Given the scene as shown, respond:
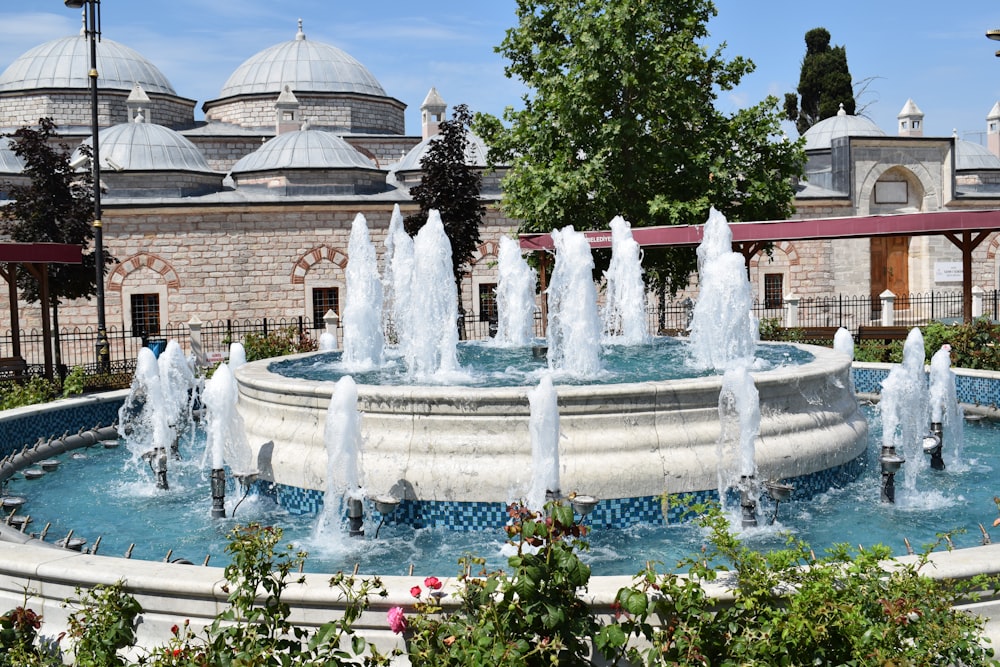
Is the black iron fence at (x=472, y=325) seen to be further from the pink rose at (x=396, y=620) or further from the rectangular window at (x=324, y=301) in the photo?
the pink rose at (x=396, y=620)

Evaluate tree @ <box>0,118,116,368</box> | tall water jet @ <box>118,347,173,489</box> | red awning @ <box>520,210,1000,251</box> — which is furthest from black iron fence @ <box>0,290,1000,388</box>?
tall water jet @ <box>118,347,173,489</box>

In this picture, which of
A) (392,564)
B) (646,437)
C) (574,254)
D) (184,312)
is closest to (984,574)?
(646,437)

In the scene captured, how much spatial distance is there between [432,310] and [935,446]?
4.96m

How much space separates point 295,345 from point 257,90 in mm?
17625

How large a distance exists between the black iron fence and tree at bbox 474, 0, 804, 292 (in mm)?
2613

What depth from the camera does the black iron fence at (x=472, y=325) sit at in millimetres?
20000

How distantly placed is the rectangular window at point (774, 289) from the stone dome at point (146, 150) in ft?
54.0

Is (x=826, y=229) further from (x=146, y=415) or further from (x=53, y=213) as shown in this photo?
(x=53, y=213)

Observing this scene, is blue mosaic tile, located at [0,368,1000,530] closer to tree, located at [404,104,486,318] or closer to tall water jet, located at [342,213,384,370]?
tall water jet, located at [342,213,384,370]

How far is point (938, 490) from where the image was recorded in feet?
23.2

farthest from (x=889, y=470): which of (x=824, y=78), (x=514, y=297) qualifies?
(x=824, y=78)

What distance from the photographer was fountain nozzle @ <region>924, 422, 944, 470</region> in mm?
7562

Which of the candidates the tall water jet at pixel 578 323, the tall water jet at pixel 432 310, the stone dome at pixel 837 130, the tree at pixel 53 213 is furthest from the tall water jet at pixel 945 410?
the stone dome at pixel 837 130

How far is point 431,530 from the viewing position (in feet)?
20.2
